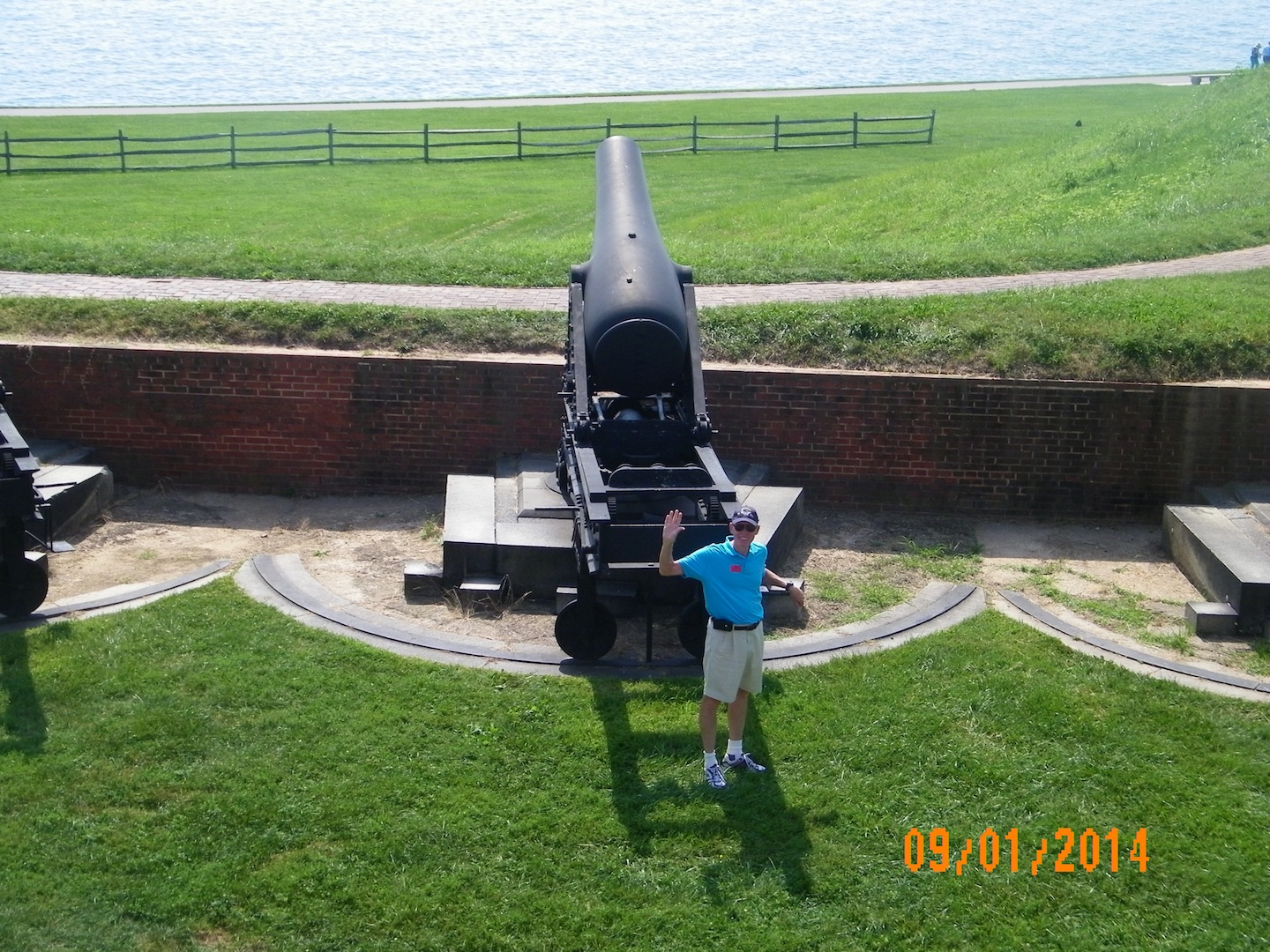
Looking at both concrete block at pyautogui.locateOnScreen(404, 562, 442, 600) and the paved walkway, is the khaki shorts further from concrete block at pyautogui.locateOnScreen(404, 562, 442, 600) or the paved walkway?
the paved walkway

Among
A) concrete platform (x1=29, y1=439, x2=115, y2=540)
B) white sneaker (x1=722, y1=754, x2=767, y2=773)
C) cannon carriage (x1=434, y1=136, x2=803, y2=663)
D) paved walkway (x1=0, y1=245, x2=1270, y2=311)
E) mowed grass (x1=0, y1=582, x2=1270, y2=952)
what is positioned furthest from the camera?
paved walkway (x1=0, y1=245, x2=1270, y2=311)

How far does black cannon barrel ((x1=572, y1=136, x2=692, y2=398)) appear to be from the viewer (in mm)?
8672

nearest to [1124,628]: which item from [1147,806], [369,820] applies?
[1147,806]

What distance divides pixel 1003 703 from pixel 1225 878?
1711mm

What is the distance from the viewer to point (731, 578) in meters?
6.56

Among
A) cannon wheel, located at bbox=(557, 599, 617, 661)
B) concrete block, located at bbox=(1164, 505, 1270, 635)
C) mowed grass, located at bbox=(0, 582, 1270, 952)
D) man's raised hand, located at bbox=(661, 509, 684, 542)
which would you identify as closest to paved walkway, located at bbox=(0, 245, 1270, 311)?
concrete block, located at bbox=(1164, 505, 1270, 635)

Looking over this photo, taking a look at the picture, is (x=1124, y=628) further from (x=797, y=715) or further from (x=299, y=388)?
(x=299, y=388)

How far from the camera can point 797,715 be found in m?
7.41

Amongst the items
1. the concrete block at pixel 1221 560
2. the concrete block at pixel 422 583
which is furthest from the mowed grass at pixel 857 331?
the concrete block at pixel 422 583

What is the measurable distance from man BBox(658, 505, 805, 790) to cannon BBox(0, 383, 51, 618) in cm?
397

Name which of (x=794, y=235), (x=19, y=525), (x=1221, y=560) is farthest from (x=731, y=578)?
(x=794, y=235)

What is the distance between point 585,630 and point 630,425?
1.38m
